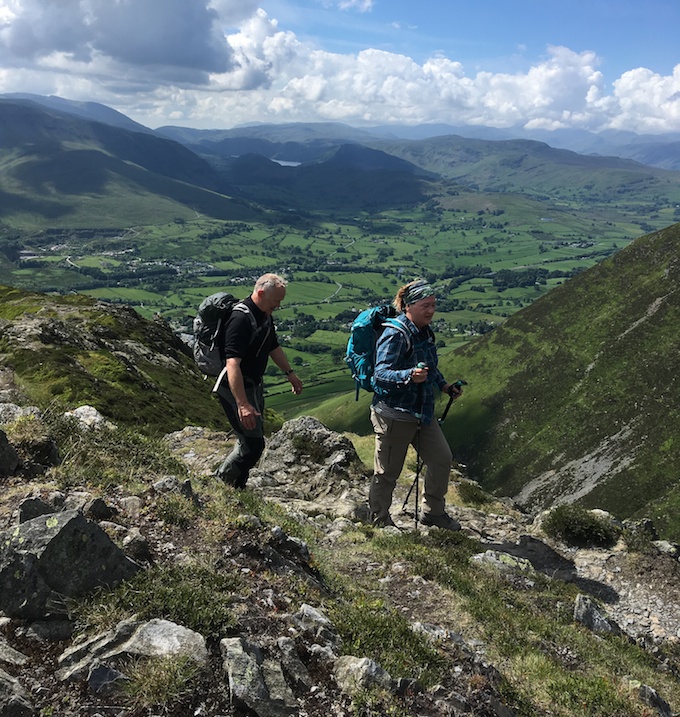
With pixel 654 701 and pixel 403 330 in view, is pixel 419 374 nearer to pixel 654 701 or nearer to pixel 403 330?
pixel 403 330

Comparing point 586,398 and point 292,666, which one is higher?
point 292,666

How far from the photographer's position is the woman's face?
1157 centimetres

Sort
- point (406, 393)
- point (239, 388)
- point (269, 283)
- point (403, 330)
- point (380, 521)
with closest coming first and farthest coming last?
point (239, 388) < point (269, 283) < point (403, 330) < point (406, 393) < point (380, 521)

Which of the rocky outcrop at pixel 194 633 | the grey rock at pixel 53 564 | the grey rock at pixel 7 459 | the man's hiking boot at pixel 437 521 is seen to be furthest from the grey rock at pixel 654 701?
the grey rock at pixel 7 459

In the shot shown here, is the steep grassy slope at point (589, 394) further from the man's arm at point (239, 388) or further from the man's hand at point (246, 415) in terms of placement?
the man's arm at point (239, 388)

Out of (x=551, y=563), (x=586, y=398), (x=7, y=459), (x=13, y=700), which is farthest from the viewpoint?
(x=586, y=398)

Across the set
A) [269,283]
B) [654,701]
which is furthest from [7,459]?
[654,701]

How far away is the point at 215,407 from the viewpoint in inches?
2283

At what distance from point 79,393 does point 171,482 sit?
102 ft

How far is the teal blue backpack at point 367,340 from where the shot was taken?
1211 cm

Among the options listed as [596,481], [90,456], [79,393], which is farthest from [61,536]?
[596,481]

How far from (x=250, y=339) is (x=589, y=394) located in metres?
141

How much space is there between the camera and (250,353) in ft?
34.0

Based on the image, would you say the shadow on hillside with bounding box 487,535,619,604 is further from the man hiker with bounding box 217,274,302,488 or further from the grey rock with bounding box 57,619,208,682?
the grey rock with bounding box 57,619,208,682
